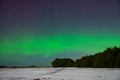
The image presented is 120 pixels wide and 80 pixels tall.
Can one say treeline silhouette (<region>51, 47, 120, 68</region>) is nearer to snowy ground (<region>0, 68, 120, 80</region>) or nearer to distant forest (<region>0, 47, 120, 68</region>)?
distant forest (<region>0, 47, 120, 68</region>)

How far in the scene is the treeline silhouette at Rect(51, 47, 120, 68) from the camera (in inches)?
274

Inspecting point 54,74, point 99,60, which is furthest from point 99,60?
point 54,74

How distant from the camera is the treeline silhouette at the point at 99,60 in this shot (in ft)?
22.8

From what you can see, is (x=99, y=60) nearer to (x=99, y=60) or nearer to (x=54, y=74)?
(x=99, y=60)

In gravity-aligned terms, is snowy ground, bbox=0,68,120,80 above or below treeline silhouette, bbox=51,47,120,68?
below

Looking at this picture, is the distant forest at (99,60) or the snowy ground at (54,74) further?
the distant forest at (99,60)

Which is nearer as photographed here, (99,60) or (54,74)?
(54,74)

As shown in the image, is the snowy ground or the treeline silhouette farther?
the treeline silhouette

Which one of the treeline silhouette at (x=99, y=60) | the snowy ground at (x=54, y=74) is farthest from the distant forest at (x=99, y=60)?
the snowy ground at (x=54, y=74)

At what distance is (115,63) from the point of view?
706 centimetres

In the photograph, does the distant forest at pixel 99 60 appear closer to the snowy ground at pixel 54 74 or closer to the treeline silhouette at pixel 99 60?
the treeline silhouette at pixel 99 60

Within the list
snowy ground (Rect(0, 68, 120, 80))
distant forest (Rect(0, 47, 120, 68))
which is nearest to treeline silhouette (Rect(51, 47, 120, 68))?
distant forest (Rect(0, 47, 120, 68))

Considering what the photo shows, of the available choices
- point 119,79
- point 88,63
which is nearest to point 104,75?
point 119,79

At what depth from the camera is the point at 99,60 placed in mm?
7332
